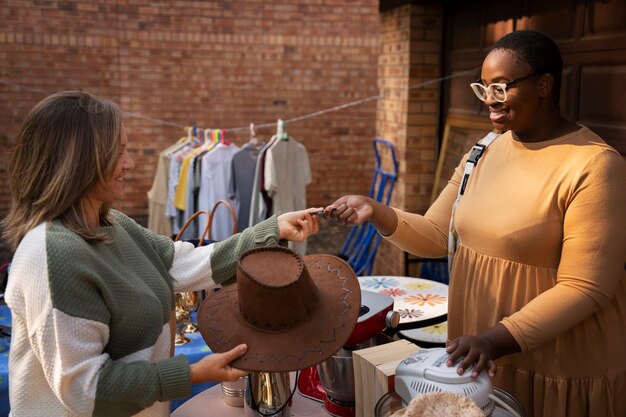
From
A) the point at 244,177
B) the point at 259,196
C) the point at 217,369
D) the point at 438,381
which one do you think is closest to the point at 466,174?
the point at 438,381

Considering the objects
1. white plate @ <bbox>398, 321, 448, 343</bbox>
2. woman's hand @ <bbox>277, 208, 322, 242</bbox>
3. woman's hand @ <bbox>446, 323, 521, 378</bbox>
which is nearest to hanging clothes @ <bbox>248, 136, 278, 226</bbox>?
white plate @ <bbox>398, 321, 448, 343</bbox>

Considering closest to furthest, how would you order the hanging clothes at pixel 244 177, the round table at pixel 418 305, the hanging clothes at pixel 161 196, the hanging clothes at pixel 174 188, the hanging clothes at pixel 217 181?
the round table at pixel 418 305
the hanging clothes at pixel 244 177
the hanging clothes at pixel 217 181
the hanging clothes at pixel 174 188
the hanging clothes at pixel 161 196

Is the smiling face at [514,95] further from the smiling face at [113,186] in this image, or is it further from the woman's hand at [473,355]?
the smiling face at [113,186]

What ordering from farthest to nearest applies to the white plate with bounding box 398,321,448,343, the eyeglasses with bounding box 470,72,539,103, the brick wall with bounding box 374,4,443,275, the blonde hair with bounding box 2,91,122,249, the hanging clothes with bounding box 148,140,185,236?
1. the hanging clothes with bounding box 148,140,185,236
2. the brick wall with bounding box 374,4,443,275
3. the white plate with bounding box 398,321,448,343
4. the eyeglasses with bounding box 470,72,539,103
5. the blonde hair with bounding box 2,91,122,249

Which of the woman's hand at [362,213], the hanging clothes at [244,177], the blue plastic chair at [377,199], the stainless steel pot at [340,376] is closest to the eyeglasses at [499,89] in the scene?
the woman's hand at [362,213]

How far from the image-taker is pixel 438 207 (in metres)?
2.48

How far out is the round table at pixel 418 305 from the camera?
321 centimetres

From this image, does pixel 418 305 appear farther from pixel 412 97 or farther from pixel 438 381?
pixel 412 97

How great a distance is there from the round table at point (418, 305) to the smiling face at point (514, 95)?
1309 millimetres

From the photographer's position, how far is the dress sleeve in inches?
72.7

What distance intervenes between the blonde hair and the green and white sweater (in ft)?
0.17

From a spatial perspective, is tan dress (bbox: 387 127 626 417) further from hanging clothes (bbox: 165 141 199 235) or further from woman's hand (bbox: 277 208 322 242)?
hanging clothes (bbox: 165 141 199 235)

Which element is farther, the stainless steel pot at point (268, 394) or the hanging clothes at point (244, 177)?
the hanging clothes at point (244, 177)

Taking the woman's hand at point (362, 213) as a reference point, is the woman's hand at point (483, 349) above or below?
below
